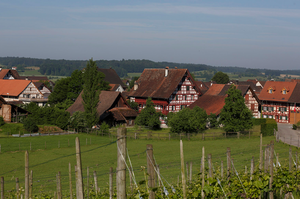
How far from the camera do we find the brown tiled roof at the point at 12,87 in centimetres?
7106

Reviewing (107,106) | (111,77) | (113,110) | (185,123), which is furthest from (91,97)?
(111,77)

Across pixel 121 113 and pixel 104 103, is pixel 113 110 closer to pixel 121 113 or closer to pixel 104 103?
pixel 121 113

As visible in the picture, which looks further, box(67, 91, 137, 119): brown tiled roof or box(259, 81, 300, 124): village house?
box(259, 81, 300, 124): village house

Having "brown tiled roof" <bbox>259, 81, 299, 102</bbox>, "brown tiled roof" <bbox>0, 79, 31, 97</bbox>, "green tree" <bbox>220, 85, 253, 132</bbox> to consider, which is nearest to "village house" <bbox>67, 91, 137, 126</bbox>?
"green tree" <bbox>220, 85, 253, 132</bbox>

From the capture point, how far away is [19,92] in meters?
71.3

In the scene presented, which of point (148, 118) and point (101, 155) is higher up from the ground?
point (148, 118)

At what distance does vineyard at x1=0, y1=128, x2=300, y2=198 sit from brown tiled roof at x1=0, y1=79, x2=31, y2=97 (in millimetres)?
37674

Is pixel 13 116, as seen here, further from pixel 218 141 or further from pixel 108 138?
pixel 218 141

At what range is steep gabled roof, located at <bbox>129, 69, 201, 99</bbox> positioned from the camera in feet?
179

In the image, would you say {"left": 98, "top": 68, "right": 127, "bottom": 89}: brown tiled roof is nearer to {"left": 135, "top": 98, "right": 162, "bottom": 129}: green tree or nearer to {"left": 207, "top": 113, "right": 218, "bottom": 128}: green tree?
{"left": 135, "top": 98, "right": 162, "bottom": 129}: green tree

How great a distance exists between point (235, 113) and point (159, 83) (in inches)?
842

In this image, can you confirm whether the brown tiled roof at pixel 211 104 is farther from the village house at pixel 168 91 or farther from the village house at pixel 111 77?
the village house at pixel 111 77

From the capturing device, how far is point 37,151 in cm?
3067

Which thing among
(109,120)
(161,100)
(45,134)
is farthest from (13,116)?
(161,100)
